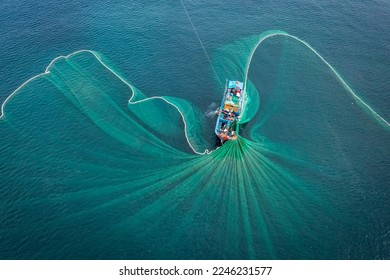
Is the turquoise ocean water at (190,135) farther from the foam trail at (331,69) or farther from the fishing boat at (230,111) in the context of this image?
the fishing boat at (230,111)

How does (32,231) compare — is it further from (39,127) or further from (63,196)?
(39,127)

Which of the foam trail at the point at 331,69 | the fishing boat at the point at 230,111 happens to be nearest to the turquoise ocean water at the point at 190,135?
the foam trail at the point at 331,69

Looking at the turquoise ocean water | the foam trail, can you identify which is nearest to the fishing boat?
the turquoise ocean water

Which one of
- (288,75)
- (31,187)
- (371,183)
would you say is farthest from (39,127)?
(371,183)

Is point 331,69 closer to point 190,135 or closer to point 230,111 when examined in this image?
point 230,111

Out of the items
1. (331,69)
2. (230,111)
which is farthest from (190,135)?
(331,69)

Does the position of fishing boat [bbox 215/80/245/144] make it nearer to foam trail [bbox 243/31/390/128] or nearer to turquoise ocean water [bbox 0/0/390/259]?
turquoise ocean water [bbox 0/0/390/259]
